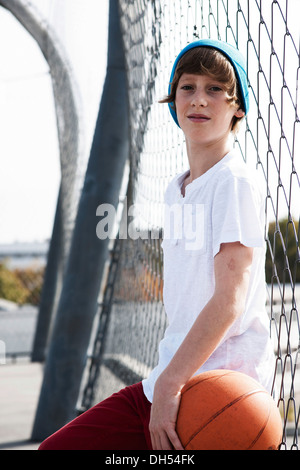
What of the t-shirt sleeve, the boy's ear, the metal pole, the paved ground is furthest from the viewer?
the paved ground

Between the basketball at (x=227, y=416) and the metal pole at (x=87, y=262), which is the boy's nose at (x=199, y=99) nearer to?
the basketball at (x=227, y=416)

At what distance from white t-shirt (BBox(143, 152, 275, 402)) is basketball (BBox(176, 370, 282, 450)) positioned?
14 centimetres

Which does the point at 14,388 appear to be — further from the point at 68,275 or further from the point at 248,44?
the point at 248,44

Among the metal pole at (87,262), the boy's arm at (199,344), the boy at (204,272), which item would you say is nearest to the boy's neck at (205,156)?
the boy at (204,272)

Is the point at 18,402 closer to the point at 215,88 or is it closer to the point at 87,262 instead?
the point at 87,262

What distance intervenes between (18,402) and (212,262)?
5.57 meters

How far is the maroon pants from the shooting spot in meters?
1.92

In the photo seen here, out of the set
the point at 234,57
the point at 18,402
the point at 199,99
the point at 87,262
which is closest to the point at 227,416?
the point at 199,99

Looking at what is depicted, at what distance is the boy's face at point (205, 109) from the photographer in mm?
1865

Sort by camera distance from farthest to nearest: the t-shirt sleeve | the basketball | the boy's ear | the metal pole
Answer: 1. the metal pole
2. the boy's ear
3. the t-shirt sleeve
4. the basketball

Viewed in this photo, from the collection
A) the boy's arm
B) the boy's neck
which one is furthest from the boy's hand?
the boy's neck

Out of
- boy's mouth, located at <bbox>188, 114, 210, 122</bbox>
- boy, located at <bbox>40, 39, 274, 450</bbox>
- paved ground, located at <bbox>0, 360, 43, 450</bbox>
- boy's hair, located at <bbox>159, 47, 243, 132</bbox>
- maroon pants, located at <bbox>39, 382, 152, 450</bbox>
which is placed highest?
boy's hair, located at <bbox>159, 47, 243, 132</bbox>

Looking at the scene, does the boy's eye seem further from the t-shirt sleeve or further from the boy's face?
the t-shirt sleeve
